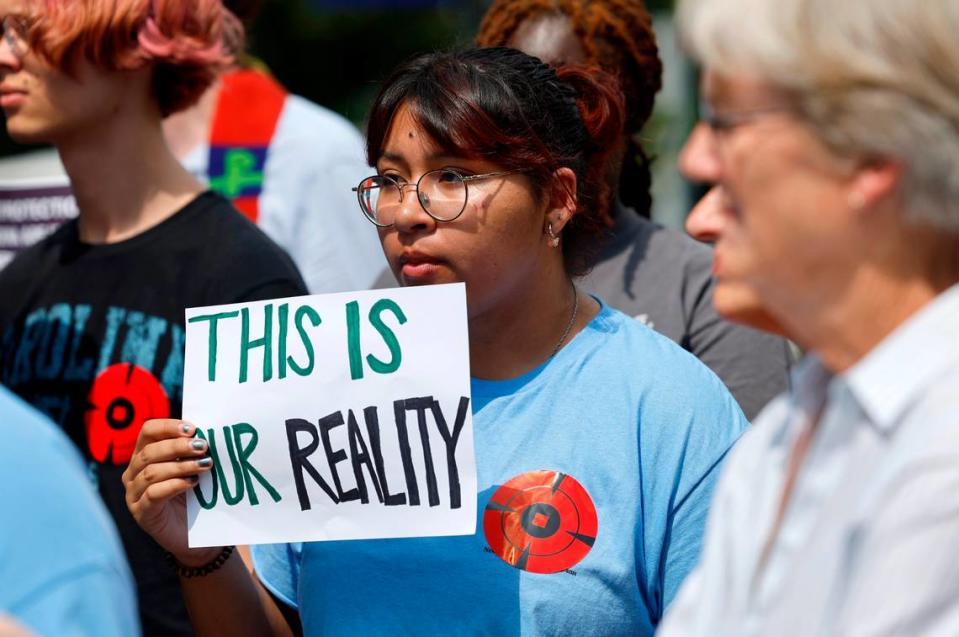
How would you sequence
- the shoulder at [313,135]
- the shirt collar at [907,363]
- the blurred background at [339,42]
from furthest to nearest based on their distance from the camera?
the blurred background at [339,42]
the shoulder at [313,135]
the shirt collar at [907,363]

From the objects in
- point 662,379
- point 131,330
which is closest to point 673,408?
point 662,379

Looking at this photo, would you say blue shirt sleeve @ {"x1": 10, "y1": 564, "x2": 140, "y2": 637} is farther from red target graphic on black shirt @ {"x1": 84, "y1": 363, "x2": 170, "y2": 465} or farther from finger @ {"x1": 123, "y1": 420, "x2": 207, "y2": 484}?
red target graphic on black shirt @ {"x1": 84, "y1": 363, "x2": 170, "y2": 465}

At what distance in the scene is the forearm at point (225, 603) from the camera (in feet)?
8.54

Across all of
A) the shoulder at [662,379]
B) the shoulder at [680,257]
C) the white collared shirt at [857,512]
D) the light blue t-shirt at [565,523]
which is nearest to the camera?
the white collared shirt at [857,512]

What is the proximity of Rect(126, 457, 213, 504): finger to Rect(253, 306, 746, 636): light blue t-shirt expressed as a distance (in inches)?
9.3

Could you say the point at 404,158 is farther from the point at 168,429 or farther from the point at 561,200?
the point at 168,429

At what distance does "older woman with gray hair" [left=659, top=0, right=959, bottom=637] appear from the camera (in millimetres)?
1299

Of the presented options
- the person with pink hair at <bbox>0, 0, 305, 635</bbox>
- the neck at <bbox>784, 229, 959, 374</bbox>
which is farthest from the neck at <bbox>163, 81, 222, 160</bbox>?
the neck at <bbox>784, 229, 959, 374</bbox>

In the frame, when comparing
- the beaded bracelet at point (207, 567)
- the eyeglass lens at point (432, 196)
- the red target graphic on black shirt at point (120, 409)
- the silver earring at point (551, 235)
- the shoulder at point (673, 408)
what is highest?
the eyeglass lens at point (432, 196)

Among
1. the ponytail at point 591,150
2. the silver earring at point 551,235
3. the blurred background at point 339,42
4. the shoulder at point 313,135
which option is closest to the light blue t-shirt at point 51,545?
the silver earring at point 551,235

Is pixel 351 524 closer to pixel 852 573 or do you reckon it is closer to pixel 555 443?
pixel 555 443

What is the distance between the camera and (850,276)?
146 centimetres

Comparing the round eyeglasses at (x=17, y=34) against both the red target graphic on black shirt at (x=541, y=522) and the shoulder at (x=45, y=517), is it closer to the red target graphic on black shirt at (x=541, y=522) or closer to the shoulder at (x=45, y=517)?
the red target graphic on black shirt at (x=541, y=522)

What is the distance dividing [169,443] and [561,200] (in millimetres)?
815
